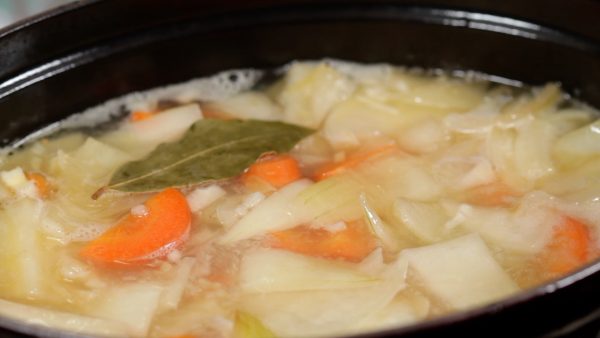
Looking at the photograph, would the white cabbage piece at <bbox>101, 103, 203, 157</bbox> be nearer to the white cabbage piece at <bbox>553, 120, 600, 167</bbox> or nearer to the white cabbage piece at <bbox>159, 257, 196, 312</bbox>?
the white cabbage piece at <bbox>159, 257, 196, 312</bbox>

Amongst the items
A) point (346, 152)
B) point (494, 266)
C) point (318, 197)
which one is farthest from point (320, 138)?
point (494, 266)

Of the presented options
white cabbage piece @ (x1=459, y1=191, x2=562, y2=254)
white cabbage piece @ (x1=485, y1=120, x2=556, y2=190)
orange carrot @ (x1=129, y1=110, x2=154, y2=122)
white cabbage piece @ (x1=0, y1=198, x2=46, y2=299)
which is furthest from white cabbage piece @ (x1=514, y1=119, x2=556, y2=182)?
white cabbage piece @ (x1=0, y1=198, x2=46, y2=299)

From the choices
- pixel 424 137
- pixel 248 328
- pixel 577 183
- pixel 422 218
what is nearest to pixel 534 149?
pixel 577 183

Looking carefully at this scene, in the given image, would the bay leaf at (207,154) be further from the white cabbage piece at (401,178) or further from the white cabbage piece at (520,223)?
the white cabbage piece at (520,223)

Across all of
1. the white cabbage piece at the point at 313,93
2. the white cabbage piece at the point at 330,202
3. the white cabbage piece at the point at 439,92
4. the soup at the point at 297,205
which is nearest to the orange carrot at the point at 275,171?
the soup at the point at 297,205

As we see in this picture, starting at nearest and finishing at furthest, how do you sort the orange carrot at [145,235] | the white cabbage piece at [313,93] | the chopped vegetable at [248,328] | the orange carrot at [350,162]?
the chopped vegetable at [248,328], the orange carrot at [145,235], the orange carrot at [350,162], the white cabbage piece at [313,93]

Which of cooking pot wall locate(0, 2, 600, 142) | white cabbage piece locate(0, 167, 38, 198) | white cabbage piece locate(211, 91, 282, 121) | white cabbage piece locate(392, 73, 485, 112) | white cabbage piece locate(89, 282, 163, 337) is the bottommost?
white cabbage piece locate(89, 282, 163, 337)
